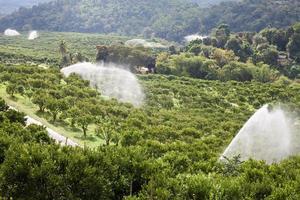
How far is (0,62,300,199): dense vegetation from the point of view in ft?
117

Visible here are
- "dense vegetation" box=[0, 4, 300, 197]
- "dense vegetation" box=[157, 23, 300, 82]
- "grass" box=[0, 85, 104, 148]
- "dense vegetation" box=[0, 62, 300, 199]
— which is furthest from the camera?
"dense vegetation" box=[157, 23, 300, 82]

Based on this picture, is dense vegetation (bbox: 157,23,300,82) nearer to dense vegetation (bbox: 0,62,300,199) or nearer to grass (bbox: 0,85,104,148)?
dense vegetation (bbox: 0,62,300,199)

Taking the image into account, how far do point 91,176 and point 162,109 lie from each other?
154 ft

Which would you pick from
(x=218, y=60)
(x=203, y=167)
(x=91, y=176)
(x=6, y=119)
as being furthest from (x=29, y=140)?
(x=218, y=60)

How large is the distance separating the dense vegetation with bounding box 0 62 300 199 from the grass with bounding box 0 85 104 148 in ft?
2.66

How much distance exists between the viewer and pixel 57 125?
2425 inches

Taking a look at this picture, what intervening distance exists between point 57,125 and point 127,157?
76.6 ft

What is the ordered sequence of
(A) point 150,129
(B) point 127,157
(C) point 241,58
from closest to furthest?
(B) point 127,157 → (A) point 150,129 → (C) point 241,58

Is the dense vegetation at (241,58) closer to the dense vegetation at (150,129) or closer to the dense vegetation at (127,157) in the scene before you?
the dense vegetation at (150,129)

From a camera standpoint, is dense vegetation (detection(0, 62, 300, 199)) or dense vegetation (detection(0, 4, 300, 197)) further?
dense vegetation (detection(0, 4, 300, 197))

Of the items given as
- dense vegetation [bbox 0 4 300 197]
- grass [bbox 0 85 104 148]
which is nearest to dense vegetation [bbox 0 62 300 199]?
dense vegetation [bbox 0 4 300 197]

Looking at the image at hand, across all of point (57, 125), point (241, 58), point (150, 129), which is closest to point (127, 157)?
point (57, 125)

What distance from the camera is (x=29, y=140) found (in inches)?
1801

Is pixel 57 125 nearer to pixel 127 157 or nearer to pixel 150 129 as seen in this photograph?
pixel 150 129
